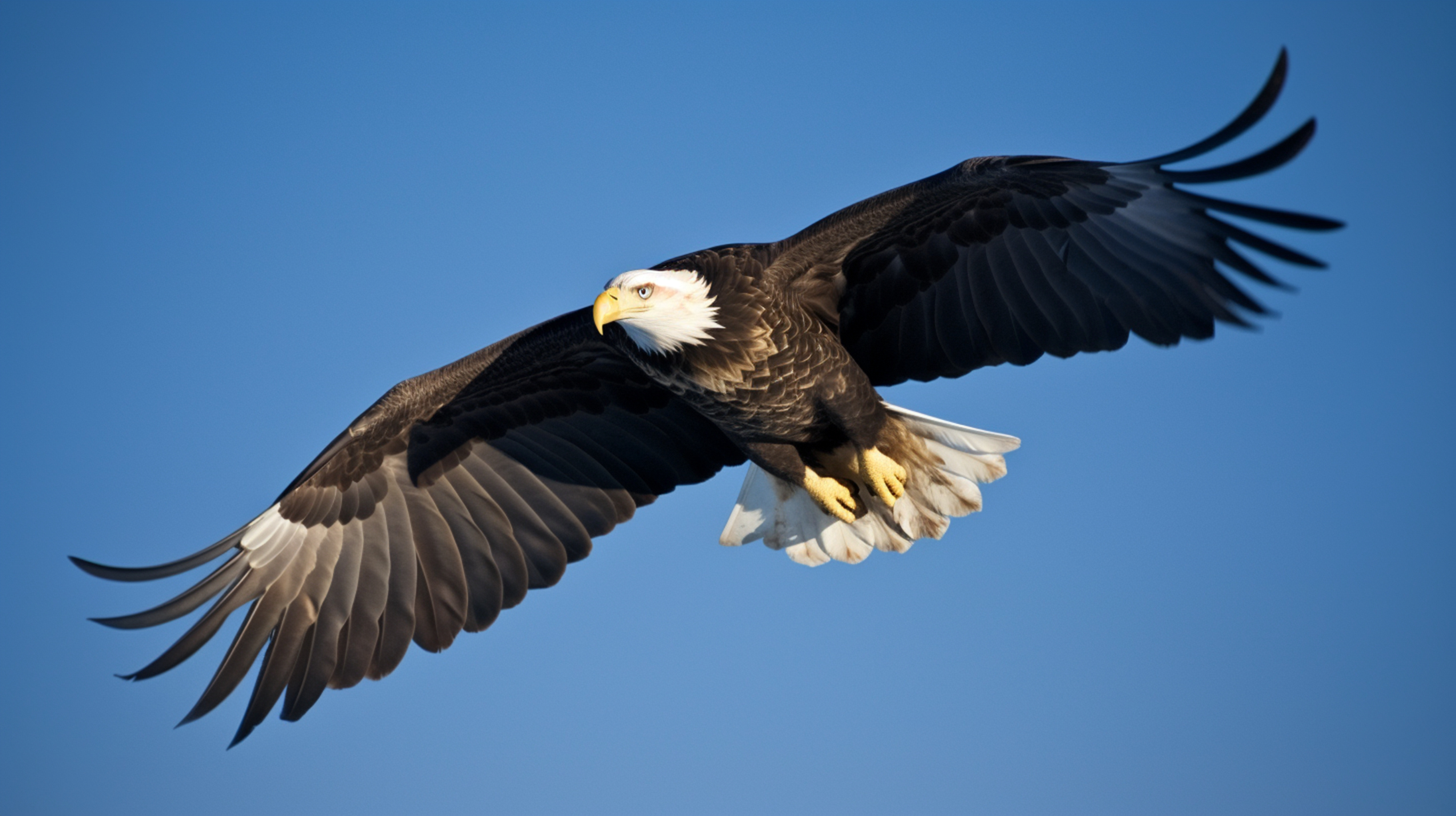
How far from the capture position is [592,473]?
231 inches

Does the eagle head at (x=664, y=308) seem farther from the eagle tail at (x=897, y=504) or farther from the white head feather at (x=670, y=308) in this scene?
the eagle tail at (x=897, y=504)

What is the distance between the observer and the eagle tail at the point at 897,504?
5672 millimetres

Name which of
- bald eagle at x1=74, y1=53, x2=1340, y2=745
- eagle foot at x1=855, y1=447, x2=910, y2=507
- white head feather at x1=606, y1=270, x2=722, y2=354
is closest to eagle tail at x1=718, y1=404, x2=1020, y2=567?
bald eagle at x1=74, y1=53, x2=1340, y2=745

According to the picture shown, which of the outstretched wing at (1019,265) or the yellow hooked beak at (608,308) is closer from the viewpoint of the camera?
the outstretched wing at (1019,265)

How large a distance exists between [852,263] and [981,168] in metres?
0.78

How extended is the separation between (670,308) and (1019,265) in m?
1.59

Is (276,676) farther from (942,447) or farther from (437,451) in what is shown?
(942,447)

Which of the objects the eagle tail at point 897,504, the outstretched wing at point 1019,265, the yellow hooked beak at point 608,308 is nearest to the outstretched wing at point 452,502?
the eagle tail at point 897,504

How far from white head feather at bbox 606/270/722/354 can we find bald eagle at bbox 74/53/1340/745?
0.04ft

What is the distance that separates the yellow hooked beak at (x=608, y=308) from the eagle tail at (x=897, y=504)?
4.63ft

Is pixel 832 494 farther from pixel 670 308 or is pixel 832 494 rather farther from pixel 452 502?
pixel 452 502

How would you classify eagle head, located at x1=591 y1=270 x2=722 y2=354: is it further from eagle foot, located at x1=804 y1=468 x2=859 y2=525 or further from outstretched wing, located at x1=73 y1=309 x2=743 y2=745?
eagle foot, located at x1=804 y1=468 x2=859 y2=525

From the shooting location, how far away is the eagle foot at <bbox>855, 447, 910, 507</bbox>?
5.45 meters

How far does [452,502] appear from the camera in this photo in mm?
5824
